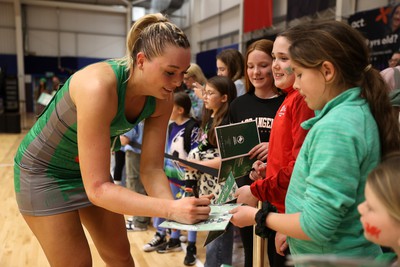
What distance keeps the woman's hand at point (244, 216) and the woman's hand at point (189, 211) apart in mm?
96

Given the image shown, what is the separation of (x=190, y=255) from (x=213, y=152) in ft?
3.04

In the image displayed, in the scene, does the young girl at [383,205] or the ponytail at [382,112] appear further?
the ponytail at [382,112]

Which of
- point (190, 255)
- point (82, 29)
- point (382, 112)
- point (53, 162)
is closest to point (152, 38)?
point (53, 162)

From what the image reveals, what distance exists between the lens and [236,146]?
1.79m

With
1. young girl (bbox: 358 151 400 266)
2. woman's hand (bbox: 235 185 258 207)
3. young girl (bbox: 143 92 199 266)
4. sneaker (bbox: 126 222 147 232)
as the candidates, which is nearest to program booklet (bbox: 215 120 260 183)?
woman's hand (bbox: 235 185 258 207)

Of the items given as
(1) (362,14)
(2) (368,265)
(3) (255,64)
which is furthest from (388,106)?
(1) (362,14)

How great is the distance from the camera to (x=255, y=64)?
2146mm

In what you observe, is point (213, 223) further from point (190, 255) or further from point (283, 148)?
point (190, 255)

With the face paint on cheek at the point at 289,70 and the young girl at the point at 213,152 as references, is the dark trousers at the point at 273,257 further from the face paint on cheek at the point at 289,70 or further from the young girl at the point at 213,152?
the face paint on cheek at the point at 289,70

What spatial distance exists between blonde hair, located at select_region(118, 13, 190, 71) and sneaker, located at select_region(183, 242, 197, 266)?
75.3 inches

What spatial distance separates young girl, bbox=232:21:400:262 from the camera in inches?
35.7

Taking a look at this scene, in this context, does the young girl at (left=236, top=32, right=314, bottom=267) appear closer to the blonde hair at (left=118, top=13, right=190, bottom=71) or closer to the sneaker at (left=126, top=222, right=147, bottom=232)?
the blonde hair at (left=118, top=13, right=190, bottom=71)

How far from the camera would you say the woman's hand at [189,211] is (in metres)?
1.15

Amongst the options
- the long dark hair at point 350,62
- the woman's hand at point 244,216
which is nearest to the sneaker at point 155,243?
the woman's hand at point 244,216
